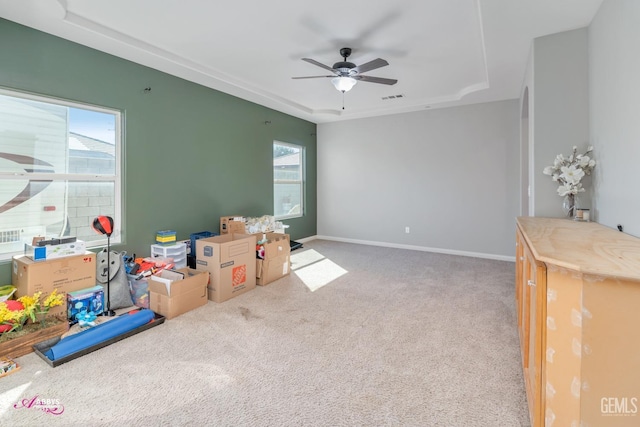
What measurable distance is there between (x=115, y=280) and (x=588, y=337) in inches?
142

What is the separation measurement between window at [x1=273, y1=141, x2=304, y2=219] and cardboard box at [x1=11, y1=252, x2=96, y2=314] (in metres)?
3.47

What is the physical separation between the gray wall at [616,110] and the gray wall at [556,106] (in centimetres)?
10

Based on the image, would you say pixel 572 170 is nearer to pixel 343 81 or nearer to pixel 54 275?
pixel 343 81

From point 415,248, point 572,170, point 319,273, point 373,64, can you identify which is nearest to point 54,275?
point 319,273

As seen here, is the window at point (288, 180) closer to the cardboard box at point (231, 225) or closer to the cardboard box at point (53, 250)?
the cardboard box at point (231, 225)

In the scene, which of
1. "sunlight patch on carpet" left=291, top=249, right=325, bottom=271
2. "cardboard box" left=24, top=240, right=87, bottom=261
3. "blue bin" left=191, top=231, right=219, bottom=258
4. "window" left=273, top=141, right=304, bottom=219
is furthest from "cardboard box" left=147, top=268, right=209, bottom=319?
"window" left=273, top=141, right=304, bottom=219

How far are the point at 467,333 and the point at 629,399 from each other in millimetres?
1544

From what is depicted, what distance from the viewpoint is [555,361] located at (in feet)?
3.90

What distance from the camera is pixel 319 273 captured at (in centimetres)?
436

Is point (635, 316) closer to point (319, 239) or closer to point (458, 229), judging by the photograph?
point (458, 229)

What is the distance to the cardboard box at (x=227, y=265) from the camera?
3277 mm

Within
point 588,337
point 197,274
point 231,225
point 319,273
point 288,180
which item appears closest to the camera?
point 588,337

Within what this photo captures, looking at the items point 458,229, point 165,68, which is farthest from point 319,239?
point 165,68

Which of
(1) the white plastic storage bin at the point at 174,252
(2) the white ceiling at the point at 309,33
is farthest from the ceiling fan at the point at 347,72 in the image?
(1) the white plastic storage bin at the point at 174,252
